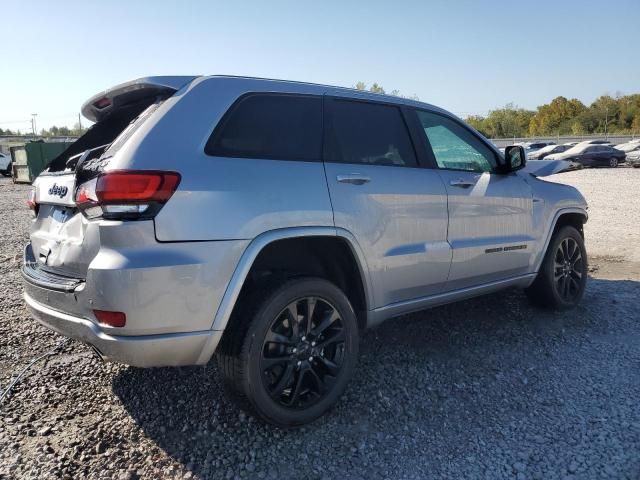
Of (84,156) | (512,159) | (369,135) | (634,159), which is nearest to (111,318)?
(84,156)

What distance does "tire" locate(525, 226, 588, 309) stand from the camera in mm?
4867

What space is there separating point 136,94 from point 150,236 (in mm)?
1147

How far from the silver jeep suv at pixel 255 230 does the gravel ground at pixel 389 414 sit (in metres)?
0.32

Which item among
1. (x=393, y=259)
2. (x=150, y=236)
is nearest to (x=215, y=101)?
(x=150, y=236)

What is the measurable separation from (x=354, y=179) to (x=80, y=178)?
1539mm

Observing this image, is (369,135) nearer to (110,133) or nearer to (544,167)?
(110,133)

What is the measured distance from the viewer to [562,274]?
5020 millimetres

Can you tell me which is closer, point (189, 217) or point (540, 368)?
point (189, 217)

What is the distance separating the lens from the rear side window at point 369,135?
133 inches

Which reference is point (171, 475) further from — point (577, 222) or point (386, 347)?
point (577, 222)

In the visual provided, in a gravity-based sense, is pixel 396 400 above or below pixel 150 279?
below

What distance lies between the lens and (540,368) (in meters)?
3.82

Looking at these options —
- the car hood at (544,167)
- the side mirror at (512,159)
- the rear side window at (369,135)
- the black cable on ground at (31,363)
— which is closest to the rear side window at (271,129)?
the rear side window at (369,135)

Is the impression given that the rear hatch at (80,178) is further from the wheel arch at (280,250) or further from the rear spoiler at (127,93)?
the wheel arch at (280,250)
